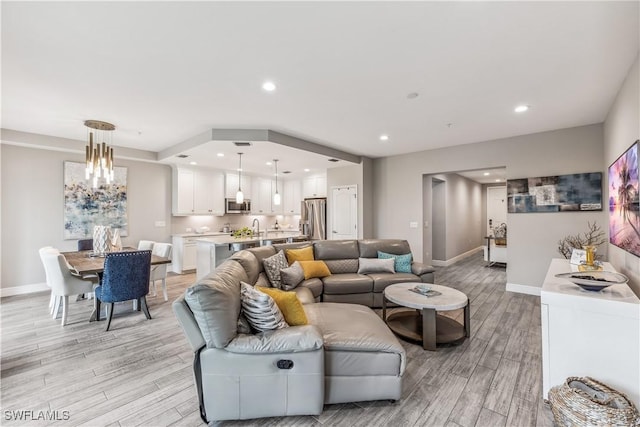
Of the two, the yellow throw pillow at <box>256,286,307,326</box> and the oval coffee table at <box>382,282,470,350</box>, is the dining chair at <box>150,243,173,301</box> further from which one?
the oval coffee table at <box>382,282,470,350</box>

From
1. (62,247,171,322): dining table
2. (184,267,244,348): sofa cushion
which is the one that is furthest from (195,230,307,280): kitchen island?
(184,267,244,348): sofa cushion

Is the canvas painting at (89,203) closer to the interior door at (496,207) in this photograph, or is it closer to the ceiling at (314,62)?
the ceiling at (314,62)

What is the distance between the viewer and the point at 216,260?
5.12 meters

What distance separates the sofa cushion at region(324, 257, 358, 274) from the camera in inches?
164

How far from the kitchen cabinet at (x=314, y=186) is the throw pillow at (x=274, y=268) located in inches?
169

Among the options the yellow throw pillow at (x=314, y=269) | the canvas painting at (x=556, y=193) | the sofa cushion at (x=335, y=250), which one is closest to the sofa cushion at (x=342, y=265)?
the sofa cushion at (x=335, y=250)

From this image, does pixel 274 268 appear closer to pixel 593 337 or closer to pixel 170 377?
pixel 170 377

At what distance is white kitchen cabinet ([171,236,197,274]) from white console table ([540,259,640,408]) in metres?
6.42

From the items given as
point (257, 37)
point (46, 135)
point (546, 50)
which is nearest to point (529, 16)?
point (546, 50)

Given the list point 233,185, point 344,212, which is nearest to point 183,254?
point 233,185

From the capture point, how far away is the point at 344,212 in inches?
266

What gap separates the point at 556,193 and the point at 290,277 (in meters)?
4.53

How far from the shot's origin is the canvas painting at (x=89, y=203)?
5.14m

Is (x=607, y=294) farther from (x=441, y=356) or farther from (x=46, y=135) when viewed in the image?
(x=46, y=135)
